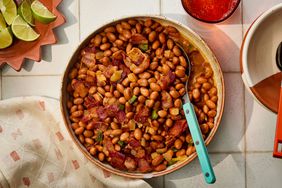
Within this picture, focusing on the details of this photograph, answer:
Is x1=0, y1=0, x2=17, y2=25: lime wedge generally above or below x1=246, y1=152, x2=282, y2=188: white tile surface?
above

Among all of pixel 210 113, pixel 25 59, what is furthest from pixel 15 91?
pixel 210 113

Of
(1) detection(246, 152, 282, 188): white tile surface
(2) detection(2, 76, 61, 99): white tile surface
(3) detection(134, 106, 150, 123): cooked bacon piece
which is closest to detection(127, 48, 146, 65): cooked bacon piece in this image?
(3) detection(134, 106, 150, 123): cooked bacon piece

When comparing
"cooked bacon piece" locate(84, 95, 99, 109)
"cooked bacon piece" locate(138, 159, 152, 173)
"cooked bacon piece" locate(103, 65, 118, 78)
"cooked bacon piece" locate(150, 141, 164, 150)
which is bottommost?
"cooked bacon piece" locate(138, 159, 152, 173)

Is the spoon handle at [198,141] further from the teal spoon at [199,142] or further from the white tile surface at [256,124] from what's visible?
the white tile surface at [256,124]

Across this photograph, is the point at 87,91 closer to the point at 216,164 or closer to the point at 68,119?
the point at 68,119

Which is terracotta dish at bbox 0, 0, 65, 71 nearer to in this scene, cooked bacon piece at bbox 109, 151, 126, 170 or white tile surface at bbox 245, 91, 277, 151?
cooked bacon piece at bbox 109, 151, 126, 170

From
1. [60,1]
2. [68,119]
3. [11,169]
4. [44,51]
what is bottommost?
[11,169]
